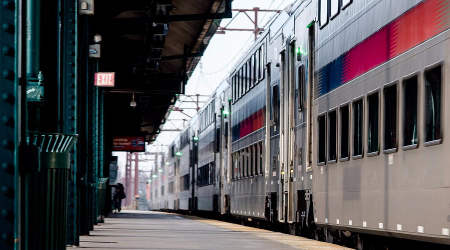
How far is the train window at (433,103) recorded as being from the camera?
10594 millimetres

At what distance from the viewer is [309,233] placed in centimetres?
2177

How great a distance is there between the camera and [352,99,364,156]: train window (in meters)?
14.2

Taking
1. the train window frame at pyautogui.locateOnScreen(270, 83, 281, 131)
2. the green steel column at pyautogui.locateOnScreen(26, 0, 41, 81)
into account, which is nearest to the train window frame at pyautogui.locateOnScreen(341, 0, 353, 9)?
the green steel column at pyautogui.locateOnScreen(26, 0, 41, 81)

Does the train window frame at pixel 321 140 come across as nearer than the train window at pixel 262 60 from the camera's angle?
Yes

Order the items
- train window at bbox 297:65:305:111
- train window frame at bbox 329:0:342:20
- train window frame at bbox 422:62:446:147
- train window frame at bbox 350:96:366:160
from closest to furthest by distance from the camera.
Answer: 1. train window frame at bbox 422:62:446:147
2. train window frame at bbox 350:96:366:160
3. train window frame at bbox 329:0:342:20
4. train window at bbox 297:65:305:111

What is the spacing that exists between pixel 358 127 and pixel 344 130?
0.91 meters

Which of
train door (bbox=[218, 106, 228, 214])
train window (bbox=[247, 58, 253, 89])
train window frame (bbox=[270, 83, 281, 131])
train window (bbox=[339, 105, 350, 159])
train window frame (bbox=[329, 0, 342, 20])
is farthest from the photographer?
train door (bbox=[218, 106, 228, 214])

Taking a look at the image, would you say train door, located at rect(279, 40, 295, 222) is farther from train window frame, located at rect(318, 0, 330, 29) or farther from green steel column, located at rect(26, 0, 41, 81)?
green steel column, located at rect(26, 0, 41, 81)

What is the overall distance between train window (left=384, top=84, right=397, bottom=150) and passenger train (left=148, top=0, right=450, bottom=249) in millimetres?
23

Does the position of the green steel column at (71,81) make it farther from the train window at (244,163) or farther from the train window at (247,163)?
the train window at (244,163)

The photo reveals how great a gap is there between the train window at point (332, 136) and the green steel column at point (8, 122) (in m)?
8.60

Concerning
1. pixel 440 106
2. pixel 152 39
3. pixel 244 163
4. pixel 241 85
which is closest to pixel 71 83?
pixel 440 106

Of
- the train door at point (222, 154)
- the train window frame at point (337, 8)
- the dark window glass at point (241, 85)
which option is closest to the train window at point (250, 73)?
the dark window glass at point (241, 85)

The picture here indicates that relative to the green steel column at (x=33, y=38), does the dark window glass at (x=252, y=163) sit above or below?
below
